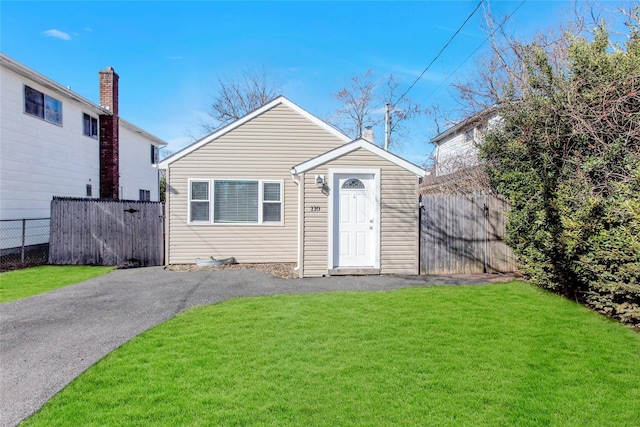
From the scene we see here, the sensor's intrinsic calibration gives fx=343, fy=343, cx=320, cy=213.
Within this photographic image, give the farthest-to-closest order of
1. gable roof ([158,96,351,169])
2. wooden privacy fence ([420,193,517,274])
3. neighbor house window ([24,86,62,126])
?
neighbor house window ([24,86,62,126]) → gable roof ([158,96,351,169]) → wooden privacy fence ([420,193,517,274])

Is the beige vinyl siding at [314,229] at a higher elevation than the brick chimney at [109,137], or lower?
lower

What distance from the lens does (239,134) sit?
10398 mm

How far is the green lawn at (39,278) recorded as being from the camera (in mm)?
6785

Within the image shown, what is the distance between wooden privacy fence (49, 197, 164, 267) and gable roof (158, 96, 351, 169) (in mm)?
1503

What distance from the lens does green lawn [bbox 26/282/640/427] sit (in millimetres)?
2723

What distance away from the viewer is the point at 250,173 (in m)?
10.3

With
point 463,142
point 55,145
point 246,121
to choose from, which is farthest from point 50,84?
point 463,142

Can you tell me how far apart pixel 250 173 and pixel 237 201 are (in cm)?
93

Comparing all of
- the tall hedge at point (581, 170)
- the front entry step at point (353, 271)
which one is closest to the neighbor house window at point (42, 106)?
the front entry step at point (353, 271)

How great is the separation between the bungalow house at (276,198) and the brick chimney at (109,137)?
6.97 m

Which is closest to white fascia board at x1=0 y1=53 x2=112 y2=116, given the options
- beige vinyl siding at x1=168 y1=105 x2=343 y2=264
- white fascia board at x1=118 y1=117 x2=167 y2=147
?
white fascia board at x1=118 y1=117 x2=167 y2=147

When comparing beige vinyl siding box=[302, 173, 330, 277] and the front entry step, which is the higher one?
beige vinyl siding box=[302, 173, 330, 277]

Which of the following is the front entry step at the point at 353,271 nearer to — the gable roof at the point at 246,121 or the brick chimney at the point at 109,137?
the gable roof at the point at 246,121

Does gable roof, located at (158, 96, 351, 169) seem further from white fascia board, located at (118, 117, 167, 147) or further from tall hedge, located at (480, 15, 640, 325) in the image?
white fascia board, located at (118, 117, 167, 147)
